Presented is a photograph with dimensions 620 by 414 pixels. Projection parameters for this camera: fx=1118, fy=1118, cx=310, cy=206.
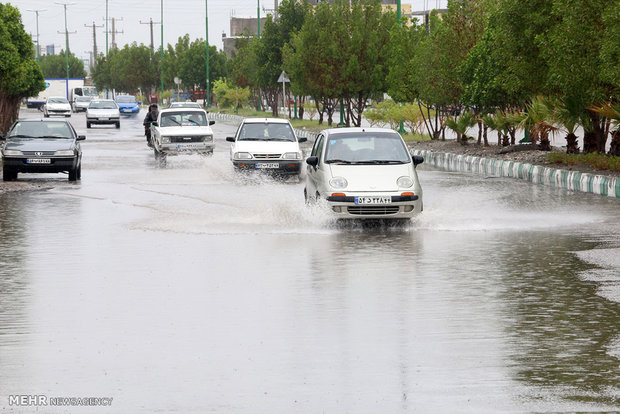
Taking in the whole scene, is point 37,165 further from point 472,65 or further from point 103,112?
point 103,112

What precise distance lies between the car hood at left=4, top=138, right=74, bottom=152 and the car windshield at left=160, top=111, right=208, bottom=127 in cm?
883

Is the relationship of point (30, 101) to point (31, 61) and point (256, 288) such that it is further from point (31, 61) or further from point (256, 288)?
point (256, 288)

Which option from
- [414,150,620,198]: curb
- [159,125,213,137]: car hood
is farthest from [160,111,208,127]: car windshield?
[414,150,620,198]: curb

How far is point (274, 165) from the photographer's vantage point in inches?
1039

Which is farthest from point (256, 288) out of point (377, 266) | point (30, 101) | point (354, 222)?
point (30, 101)

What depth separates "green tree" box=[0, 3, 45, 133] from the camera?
43.1 meters

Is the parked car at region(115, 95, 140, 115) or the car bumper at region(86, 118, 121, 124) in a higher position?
the parked car at region(115, 95, 140, 115)

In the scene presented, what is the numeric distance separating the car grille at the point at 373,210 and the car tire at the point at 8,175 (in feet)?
39.6

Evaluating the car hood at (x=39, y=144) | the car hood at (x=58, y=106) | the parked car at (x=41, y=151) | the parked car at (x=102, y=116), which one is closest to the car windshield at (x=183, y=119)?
the parked car at (x=41, y=151)

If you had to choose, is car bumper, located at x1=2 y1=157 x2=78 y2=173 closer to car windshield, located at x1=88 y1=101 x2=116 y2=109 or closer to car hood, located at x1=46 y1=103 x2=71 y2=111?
car windshield, located at x1=88 y1=101 x2=116 y2=109

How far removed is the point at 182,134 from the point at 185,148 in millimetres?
438

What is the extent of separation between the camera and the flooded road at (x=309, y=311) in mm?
6797

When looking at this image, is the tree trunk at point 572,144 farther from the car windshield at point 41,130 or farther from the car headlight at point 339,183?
the car headlight at point 339,183

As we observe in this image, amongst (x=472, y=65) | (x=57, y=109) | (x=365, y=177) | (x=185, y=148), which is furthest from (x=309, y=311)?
(x=57, y=109)
